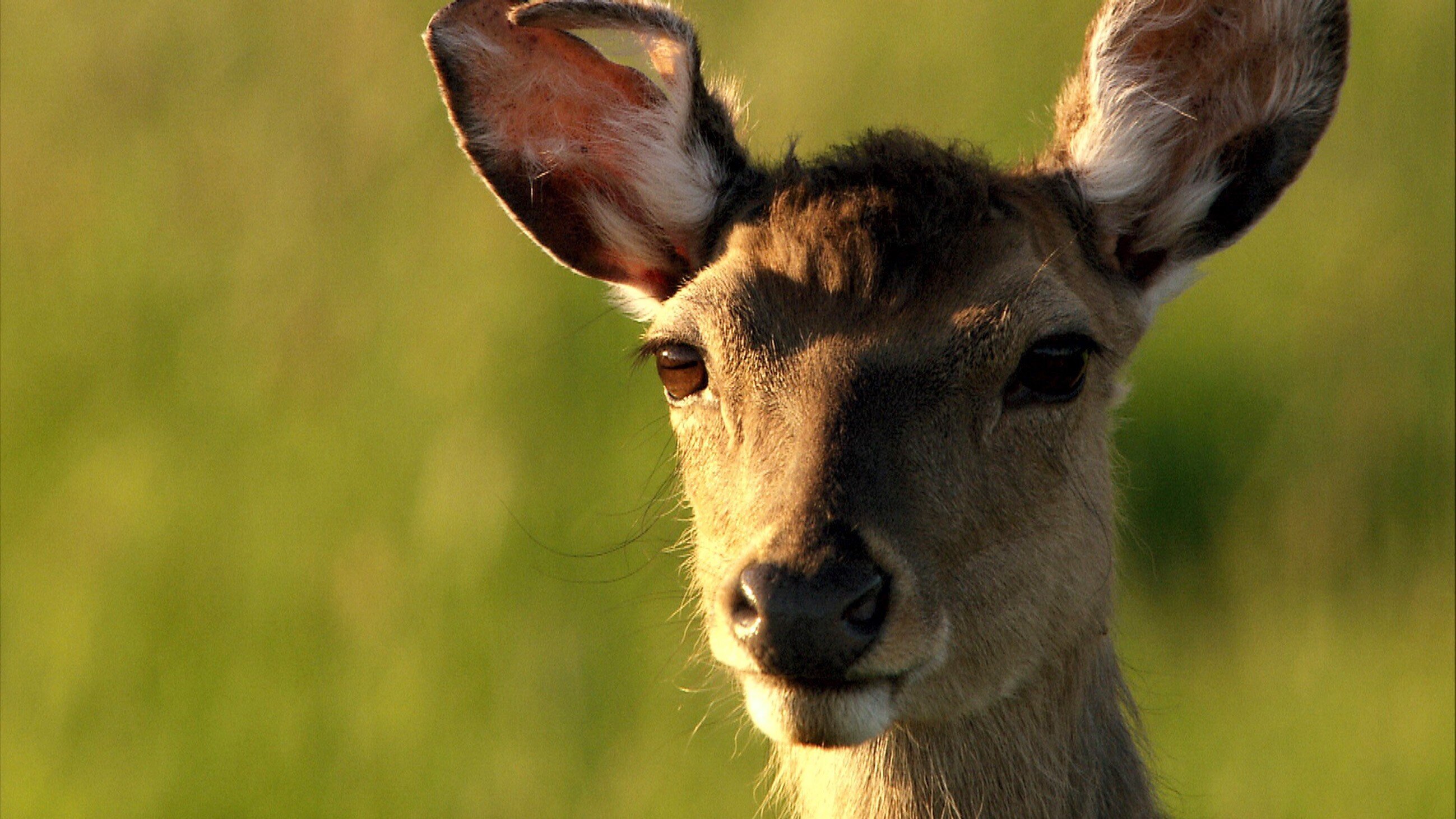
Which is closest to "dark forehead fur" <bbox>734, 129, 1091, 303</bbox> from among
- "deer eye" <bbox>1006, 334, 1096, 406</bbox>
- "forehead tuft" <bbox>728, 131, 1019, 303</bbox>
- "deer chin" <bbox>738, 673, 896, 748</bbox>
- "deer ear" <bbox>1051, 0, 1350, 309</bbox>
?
"forehead tuft" <bbox>728, 131, 1019, 303</bbox>

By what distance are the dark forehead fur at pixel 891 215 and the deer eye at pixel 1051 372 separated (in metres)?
0.32

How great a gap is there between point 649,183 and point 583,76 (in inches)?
16.0

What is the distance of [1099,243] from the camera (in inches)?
215

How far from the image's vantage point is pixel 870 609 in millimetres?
4250

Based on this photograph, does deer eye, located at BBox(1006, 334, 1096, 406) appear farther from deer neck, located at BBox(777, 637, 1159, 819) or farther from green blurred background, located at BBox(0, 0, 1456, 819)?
green blurred background, located at BBox(0, 0, 1456, 819)

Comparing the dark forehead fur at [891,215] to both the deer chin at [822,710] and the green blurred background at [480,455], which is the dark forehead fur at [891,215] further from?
the green blurred background at [480,455]

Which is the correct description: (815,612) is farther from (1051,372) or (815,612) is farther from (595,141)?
(595,141)

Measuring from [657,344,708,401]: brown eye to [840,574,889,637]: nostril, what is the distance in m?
1.11

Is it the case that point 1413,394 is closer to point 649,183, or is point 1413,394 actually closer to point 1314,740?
point 1314,740

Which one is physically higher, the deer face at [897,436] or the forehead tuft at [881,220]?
the forehead tuft at [881,220]

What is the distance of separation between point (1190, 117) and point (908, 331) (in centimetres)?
122

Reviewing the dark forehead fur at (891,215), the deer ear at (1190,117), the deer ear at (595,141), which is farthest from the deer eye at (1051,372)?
the deer ear at (595,141)

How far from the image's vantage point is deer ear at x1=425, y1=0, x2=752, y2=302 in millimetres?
5465

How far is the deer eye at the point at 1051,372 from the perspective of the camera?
495cm
